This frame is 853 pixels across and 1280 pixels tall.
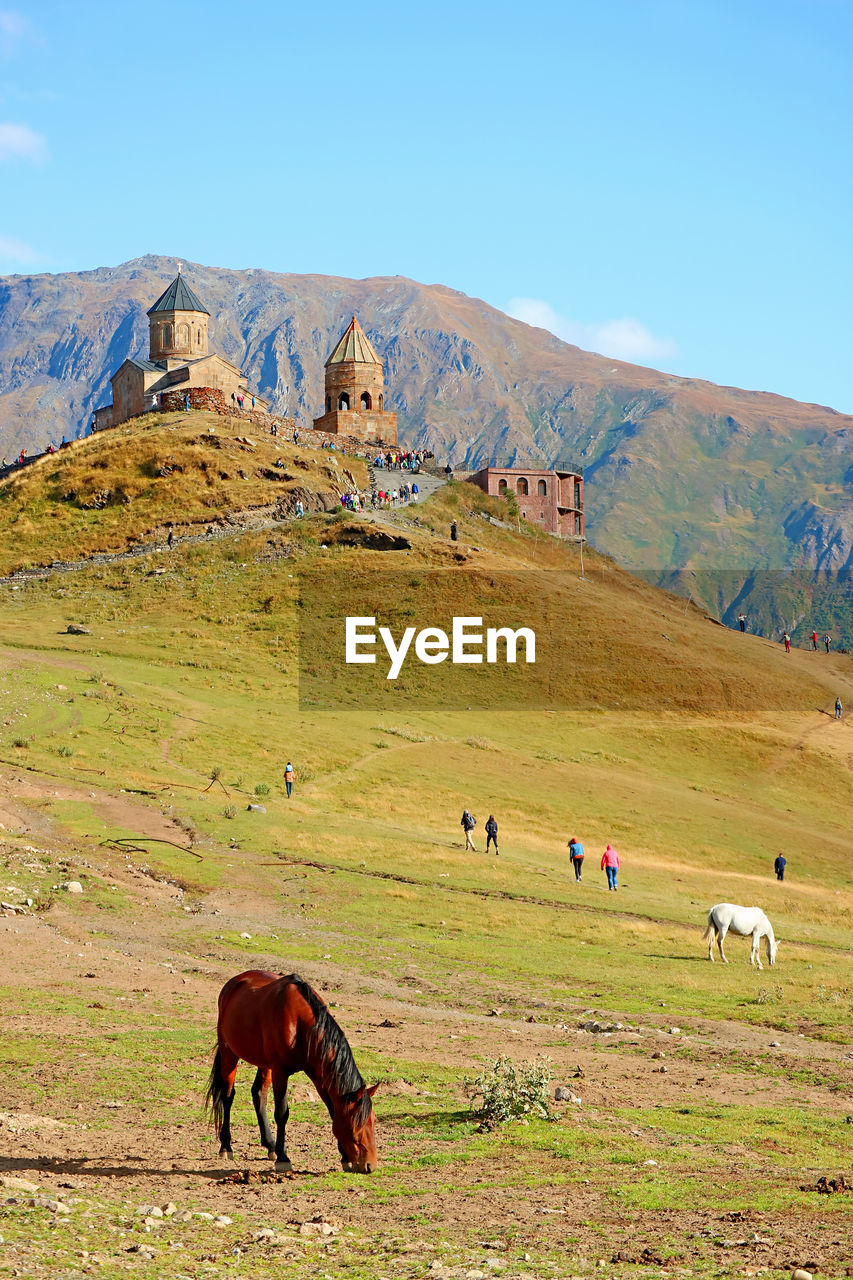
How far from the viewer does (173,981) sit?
21.3 metres

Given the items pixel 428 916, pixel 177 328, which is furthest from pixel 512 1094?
pixel 177 328

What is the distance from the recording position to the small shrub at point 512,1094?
14508mm

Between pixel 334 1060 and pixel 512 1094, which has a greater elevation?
pixel 334 1060

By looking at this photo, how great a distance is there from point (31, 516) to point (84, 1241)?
88633 mm

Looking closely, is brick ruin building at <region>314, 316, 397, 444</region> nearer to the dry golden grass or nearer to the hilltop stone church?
the hilltop stone church

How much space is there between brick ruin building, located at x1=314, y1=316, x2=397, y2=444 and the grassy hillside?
3870cm

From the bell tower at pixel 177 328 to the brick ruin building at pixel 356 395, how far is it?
12.3m

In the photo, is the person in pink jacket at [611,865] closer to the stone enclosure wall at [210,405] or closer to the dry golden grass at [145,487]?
the dry golden grass at [145,487]

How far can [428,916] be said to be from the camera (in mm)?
30359

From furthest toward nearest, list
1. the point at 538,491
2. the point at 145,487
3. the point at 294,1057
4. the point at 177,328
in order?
the point at 538,491
the point at 177,328
the point at 145,487
the point at 294,1057

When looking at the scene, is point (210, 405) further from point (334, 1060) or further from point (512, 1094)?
point (334, 1060)

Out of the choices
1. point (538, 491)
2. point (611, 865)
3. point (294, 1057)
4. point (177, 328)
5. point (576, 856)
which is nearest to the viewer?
point (294, 1057)

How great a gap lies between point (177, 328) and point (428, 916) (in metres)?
93.9

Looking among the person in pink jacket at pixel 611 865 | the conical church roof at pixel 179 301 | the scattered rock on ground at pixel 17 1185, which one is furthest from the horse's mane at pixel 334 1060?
the conical church roof at pixel 179 301
